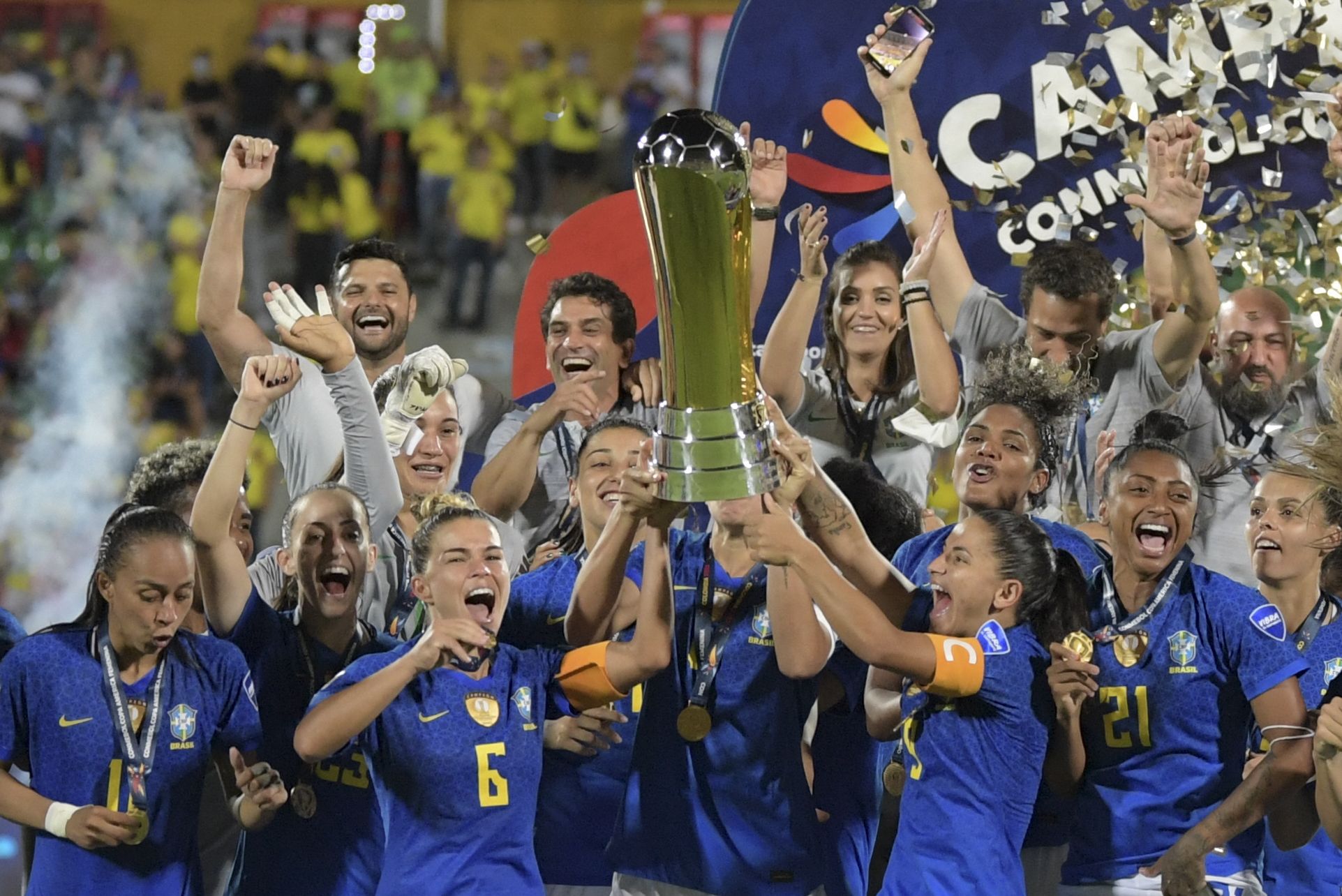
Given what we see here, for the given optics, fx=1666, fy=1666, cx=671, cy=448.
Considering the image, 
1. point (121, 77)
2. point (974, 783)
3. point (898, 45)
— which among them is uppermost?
point (121, 77)

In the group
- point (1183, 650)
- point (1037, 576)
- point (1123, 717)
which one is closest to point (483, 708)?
point (1037, 576)

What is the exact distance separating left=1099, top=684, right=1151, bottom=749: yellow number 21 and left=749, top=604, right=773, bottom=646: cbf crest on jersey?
0.69m

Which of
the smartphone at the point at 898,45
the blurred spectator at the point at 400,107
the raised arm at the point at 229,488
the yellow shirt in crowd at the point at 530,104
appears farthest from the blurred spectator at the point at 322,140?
the raised arm at the point at 229,488

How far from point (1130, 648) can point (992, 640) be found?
17.1 inches

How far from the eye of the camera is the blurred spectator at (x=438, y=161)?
814 centimetres

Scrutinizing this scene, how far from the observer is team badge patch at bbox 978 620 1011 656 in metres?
3.06

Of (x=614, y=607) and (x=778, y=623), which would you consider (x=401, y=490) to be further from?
(x=778, y=623)

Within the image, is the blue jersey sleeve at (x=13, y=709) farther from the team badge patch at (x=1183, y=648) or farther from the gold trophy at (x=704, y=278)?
the team badge patch at (x=1183, y=648)

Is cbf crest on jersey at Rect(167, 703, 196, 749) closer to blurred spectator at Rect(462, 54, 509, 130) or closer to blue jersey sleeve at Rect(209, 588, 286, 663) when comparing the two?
blue jersey sleeve at Rect(209, 588, 286, 663)

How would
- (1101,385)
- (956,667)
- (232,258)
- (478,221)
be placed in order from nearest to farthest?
1. (956,667)
2. (232,258)
3. (1101,385)
4. (478,221)

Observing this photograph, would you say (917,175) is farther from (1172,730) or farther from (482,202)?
(482,202)

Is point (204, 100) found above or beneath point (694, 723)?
above

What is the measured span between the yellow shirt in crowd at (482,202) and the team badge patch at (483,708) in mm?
4883

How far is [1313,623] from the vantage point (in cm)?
372
